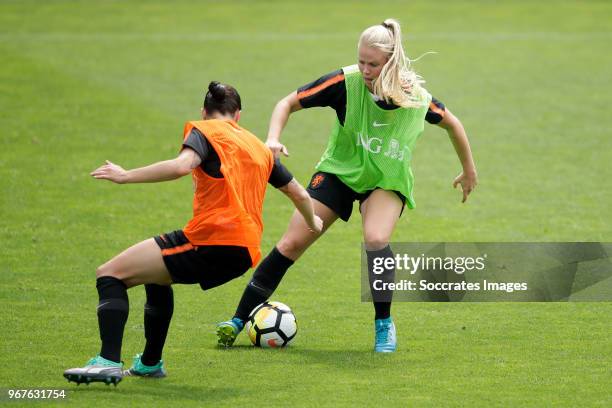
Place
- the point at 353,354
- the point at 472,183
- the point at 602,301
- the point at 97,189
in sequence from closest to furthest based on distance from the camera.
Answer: the point at 353,354, the point at 472,183, the point at 602,301, the point at 97,189

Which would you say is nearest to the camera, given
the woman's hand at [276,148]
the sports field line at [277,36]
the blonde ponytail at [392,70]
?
the woman's hand at [276,148]

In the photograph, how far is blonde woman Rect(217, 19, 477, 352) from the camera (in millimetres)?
8711

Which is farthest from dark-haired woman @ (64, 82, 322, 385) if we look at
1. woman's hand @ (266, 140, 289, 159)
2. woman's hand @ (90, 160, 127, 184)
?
woman's hand @ (90, 160, 127, 184)

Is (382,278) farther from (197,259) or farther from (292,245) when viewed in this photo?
(197,259)

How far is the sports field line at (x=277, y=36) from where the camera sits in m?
25.3

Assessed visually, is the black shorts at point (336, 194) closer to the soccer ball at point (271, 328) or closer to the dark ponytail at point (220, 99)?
the soccer ball at point (271, 328)

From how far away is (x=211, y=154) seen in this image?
7.45 meters

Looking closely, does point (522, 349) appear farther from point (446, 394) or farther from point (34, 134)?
point (34, 134)

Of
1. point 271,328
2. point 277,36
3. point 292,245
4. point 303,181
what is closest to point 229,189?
point 292,245

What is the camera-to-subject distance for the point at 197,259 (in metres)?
7.56

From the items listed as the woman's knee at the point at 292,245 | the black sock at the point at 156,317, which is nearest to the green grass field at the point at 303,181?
the black sock at the point at 156,317

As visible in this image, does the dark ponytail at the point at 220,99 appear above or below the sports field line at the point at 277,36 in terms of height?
below

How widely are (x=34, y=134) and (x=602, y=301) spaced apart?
32.5 feet

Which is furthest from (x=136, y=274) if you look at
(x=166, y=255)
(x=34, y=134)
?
(x=34, y=134)
